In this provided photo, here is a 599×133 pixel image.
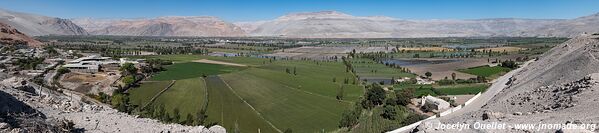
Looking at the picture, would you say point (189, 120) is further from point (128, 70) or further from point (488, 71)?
point (488, 71)

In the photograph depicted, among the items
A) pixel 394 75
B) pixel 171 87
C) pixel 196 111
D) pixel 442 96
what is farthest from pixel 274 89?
pixel 394 75

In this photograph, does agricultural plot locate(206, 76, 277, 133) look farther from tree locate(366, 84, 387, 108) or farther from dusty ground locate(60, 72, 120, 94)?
tree locate(366, 84, 387, 108)

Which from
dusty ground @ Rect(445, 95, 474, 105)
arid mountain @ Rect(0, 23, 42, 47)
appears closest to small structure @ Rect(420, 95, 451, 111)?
dusty ground @ Rect(445, 95, 474, 105)

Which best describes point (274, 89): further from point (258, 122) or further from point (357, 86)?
point (258, 122)

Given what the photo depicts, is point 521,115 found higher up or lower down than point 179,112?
higher up

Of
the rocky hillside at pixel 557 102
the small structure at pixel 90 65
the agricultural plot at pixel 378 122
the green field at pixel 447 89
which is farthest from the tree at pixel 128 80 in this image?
the rocky hillside at pixel 557 102
